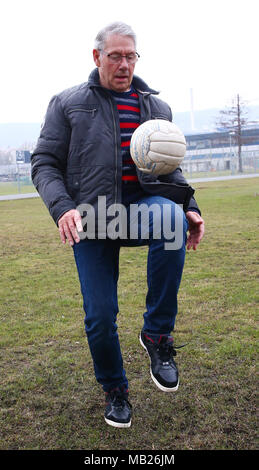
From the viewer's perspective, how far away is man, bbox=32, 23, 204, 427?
281 cm

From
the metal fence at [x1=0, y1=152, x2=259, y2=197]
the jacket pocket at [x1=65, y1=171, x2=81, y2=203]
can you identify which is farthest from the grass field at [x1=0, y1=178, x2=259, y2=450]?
the metal fence at [x1=0, y1=152, x2=259, y2=197]

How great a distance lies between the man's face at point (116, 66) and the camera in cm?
288

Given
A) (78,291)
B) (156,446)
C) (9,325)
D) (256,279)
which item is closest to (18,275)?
(78,291)

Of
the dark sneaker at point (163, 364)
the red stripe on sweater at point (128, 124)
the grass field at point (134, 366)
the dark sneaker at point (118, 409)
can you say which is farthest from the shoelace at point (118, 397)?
the red stripe on sweater at point (128, 124)

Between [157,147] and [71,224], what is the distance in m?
0.74

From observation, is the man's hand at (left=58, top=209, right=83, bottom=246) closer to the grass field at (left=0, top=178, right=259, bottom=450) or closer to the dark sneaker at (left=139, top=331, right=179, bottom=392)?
the dark sneaker at (left=139, top=331, right=179, bottom=392)

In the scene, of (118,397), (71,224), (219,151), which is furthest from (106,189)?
(219,151)

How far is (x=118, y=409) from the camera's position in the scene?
9.43 feet

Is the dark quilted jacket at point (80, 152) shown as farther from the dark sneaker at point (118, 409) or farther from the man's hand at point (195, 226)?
the dark sneaker at point (118, 409)

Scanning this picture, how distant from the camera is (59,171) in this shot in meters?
2.98

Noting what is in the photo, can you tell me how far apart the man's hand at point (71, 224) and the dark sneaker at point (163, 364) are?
998mm

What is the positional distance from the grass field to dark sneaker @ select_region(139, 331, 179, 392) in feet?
0.59
